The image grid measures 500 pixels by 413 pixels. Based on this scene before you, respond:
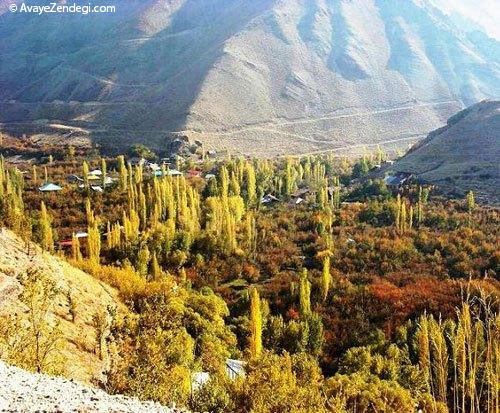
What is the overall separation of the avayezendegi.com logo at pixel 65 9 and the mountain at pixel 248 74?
2.40 metres

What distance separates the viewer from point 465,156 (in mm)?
59531

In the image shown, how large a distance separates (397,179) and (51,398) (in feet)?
168

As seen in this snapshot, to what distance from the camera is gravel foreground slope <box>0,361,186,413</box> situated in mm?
8023

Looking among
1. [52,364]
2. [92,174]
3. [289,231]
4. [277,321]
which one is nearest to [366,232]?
[289,231]

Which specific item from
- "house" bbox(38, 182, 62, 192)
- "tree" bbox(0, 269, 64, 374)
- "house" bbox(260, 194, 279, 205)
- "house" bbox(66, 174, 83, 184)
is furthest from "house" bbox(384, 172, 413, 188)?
"tree" bbox(0, 269, 64, 374)

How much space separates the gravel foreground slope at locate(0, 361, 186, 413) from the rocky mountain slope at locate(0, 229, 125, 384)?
88.4 inches

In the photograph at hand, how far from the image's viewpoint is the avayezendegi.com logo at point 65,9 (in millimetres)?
159475

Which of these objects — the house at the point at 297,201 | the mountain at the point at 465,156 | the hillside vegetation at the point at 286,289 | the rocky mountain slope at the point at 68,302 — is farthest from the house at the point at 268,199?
the rocky mountain slope at the point at 68,302

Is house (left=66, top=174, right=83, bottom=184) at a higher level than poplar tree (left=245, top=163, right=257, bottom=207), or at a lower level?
higher

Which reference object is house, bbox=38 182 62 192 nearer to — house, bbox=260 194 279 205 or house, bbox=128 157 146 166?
house, bbox=128 157 146 166

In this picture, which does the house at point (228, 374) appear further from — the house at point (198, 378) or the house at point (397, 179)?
the house at point (397, 179)

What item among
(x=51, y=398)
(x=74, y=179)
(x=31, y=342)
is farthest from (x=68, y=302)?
(x=74, y=179)

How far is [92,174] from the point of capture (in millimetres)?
58469

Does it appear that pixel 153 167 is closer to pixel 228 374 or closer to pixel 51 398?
pixel 228 374
